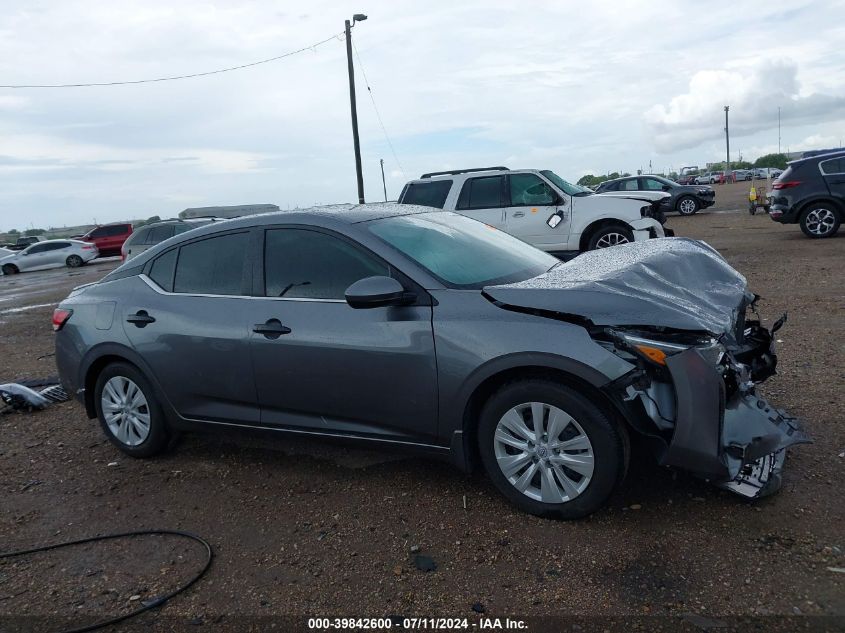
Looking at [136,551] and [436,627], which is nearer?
[436,627]

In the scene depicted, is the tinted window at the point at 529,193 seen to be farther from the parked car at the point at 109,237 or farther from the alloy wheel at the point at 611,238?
the parked car at the point at 109,237

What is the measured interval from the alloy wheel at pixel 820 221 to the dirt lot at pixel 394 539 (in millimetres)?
10489

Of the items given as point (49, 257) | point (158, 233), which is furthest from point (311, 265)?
point (49, 257)

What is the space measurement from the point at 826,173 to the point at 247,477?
43.4 ft

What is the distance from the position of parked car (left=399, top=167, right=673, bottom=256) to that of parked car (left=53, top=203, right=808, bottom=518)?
6811mm

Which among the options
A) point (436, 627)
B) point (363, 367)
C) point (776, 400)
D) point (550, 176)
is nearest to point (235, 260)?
point (363, 367)

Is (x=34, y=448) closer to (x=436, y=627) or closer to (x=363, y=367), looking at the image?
(x=363, y=367)

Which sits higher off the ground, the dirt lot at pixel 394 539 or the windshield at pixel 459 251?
the windshield at pixel 459 251

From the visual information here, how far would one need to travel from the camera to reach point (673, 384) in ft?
10.3

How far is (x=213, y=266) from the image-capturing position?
14.5 ft

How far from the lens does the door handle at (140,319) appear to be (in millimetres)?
4480

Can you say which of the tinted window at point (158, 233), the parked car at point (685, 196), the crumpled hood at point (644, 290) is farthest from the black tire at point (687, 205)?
the crumpled hood at point (644, 290)

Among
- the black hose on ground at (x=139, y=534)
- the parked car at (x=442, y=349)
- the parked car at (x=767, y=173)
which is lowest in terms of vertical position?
the black hose on ground at (x=139, y=534)

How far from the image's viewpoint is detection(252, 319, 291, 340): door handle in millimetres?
3949
